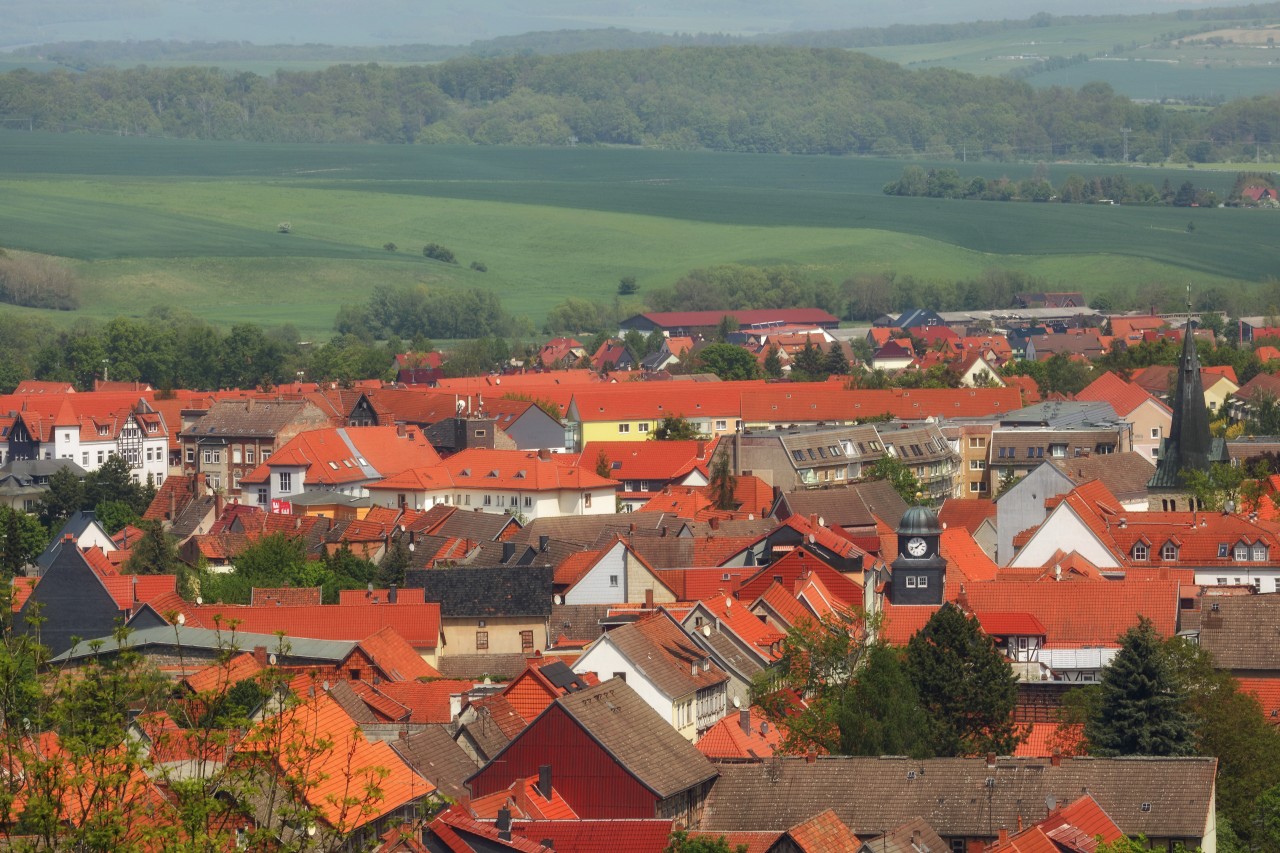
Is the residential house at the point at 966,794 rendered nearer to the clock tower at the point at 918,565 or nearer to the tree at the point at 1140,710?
the tree at the point at 1140,710

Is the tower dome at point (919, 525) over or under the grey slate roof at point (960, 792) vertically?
under

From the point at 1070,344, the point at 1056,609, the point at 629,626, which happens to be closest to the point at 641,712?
the point at 629,626

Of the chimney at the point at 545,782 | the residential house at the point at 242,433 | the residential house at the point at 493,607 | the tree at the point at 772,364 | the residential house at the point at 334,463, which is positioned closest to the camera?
the chimney at the point at 545,782

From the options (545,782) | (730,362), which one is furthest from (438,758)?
(730,362)

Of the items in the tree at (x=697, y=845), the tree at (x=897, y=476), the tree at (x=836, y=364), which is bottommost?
the tree at (x=836, y=364)

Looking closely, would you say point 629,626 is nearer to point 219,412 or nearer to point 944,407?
point 219,412

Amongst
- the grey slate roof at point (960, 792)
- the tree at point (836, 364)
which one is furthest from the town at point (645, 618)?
the tree at point (836, 364)

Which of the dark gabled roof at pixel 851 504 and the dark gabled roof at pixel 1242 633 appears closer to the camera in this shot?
the dark gabled roof at pixel 1242 633

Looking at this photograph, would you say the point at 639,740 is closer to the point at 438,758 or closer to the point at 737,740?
the point at 438,758
